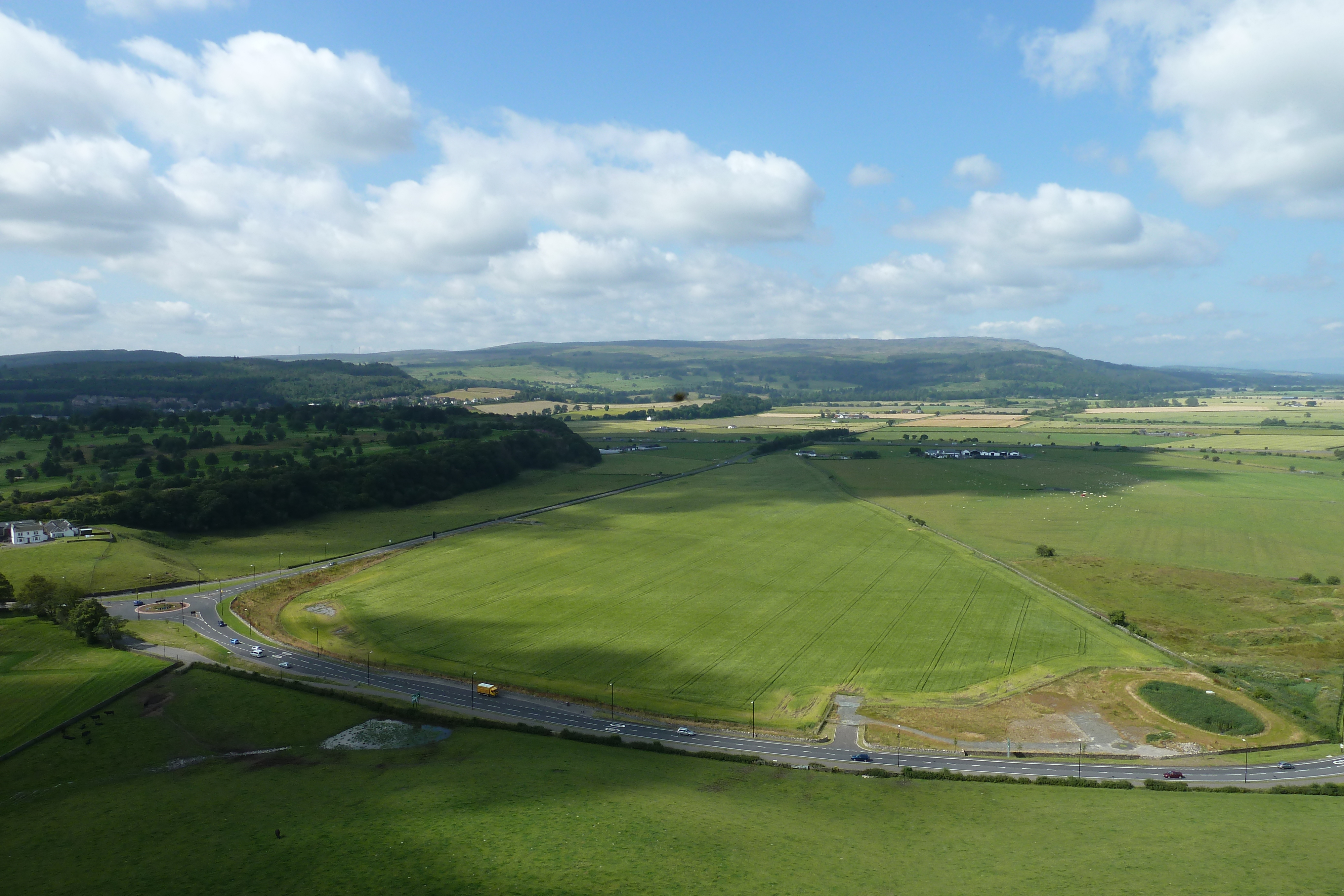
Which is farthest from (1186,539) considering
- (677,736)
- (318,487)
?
(318,487)

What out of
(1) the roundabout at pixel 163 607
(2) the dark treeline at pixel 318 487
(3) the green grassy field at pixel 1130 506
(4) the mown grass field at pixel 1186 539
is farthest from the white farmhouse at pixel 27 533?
(3) the green grassy field at pixel 1130 506

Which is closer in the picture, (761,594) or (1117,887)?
(1117,887)

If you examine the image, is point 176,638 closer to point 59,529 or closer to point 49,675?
point 49,675

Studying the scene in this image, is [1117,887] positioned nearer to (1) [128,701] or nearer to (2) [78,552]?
(1) [128,701]

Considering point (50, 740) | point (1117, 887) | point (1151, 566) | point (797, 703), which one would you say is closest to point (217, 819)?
point (50, 740)

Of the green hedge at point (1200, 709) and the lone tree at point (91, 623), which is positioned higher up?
the lone tree at point (91, 623)

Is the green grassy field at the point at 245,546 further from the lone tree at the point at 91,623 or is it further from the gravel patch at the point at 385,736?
the gravel patch at the point at 385,736

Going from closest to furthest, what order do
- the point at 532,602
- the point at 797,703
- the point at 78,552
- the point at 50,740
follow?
the point at 50,740 < the point at 797,703 < the point at 532,602 < the point at 78,552
